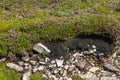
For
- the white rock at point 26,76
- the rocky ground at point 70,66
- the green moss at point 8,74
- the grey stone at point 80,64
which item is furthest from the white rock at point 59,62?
the green moss at point 8,74

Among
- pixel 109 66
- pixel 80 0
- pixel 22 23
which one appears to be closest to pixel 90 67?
pixel 109 66

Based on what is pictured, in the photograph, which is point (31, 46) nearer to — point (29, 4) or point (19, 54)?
point (19, 54)

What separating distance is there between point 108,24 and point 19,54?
3860 mm

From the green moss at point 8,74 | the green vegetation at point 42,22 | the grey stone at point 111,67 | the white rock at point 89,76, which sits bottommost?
the white rock at point 89,76

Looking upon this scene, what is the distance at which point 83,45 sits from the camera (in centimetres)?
1252

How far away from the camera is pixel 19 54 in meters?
12.0

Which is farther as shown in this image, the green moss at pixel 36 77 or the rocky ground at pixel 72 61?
the rocky ground at pixel 72 61

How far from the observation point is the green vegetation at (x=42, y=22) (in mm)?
12031

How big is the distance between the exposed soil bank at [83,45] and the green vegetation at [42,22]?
231 mm

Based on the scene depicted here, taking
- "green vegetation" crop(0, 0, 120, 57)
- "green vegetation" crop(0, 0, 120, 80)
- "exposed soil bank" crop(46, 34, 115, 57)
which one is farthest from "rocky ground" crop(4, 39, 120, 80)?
"green vegetation" crop(0, 0, 120, 57)

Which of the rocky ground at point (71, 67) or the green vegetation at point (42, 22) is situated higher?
the green vegetation at point (42, 22)

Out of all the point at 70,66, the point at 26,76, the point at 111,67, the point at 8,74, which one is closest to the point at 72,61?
the point at 70,66

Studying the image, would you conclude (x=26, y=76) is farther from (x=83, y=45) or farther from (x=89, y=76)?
(x=83, y=45)

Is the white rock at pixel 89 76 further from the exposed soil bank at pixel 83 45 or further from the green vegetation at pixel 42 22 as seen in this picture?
the green vegetation at pixel 42 22
